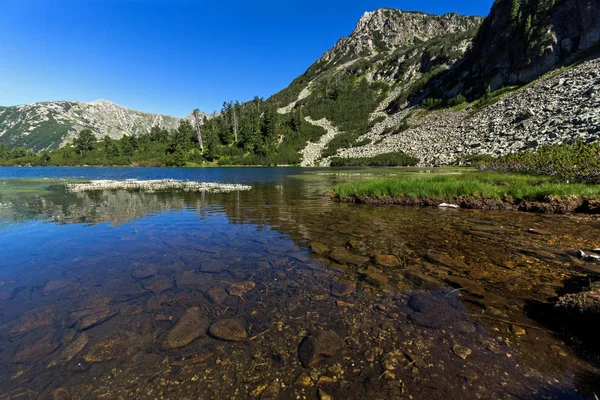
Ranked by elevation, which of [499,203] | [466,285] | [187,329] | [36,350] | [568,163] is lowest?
[466,285]

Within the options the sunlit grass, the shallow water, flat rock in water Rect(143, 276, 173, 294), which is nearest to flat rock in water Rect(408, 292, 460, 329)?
the shallow water

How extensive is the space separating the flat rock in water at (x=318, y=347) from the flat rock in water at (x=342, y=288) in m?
1.72

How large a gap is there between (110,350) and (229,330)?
2.23 m

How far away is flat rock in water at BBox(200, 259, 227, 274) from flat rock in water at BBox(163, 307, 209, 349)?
2.37 m

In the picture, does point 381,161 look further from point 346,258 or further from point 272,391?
point 272,391

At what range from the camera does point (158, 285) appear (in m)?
7.78

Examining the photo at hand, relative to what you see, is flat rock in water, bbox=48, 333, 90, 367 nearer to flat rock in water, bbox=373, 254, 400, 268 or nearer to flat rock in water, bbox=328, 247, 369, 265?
flat rock in water, bbox=328, 247, 369, 265

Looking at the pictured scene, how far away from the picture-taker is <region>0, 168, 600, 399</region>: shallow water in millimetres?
4324

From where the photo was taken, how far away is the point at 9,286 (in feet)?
25.1

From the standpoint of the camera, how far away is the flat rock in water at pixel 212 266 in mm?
8852

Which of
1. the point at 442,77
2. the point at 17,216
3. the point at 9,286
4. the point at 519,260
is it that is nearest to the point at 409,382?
the point at 519,260

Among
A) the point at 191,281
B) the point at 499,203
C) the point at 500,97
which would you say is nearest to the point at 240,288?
the point at 191,281

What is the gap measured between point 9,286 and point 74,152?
205m

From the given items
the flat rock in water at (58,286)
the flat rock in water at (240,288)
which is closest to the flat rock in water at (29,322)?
the flat rock in water at (58,286)
